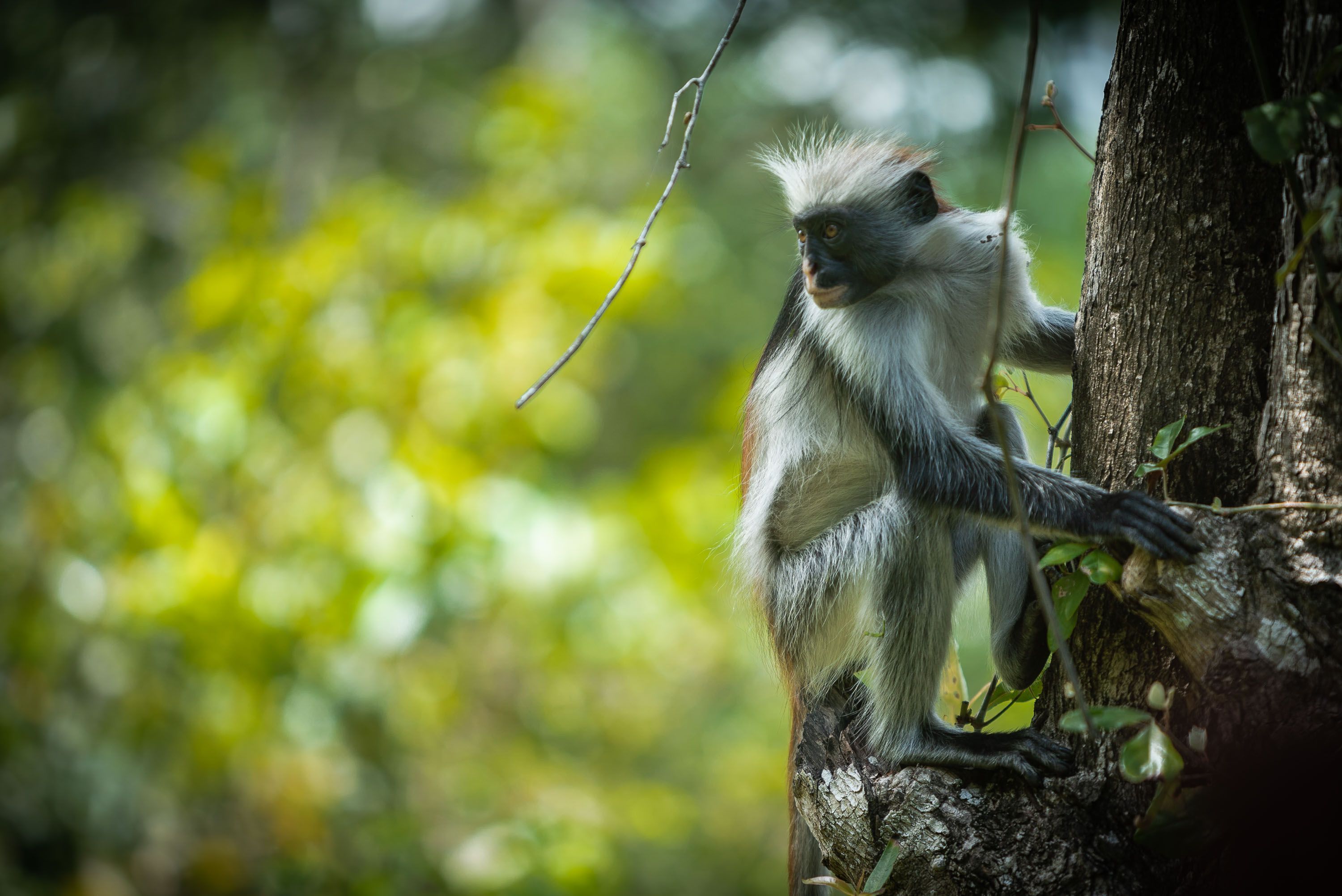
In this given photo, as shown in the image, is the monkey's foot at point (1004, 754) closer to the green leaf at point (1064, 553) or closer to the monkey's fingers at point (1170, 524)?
the green leaf at point (1064, 553)

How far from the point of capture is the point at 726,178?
41.8 feet

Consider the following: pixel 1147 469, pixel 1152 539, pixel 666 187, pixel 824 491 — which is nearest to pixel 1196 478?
pixel 1147 469

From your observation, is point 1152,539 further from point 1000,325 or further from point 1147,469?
point 1000,325

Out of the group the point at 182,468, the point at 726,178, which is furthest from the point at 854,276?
the point at 726,178

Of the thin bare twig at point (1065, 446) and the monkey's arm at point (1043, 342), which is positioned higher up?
the monkey's arm at point (1043, 342)

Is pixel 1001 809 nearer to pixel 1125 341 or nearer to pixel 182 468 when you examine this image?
pixel 1125 341

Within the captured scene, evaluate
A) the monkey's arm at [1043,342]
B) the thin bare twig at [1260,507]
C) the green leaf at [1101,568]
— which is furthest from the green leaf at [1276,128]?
the monkey's arm at [1043,342]

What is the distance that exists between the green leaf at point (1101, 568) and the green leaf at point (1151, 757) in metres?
0.39

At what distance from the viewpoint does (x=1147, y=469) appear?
2.46 metres

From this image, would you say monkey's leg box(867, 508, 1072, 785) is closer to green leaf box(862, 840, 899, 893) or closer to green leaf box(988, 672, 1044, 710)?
green leaf box(988, 672, 1044, 710)

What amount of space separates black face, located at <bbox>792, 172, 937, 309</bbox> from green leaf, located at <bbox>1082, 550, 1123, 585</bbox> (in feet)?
5.60

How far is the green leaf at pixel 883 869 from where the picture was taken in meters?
2.72

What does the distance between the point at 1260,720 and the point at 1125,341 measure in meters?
1.01

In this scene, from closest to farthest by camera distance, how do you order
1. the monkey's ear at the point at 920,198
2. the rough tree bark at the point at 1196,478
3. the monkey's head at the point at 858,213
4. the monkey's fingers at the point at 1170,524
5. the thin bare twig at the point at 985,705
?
the rough tree bark at the point at 1196,478 < the monkey's fingers at the point at 1170,524 < the thin bare twig at the point at 985,705 < the monkey's head at the point at 858,213 < the monkey's ear at the point at 920,198
